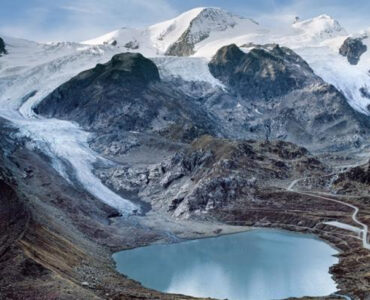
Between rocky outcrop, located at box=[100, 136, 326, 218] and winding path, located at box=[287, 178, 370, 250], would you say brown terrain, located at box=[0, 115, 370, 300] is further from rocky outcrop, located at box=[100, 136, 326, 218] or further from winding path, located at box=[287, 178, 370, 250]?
winding path, located at box=[287, 178, 370, 250]

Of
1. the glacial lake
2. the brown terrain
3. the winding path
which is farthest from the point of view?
the winding path

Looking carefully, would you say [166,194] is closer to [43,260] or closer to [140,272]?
[140,272]

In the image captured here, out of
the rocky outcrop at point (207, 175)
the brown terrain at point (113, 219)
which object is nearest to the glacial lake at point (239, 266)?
the brown terrain at point (113, 219)

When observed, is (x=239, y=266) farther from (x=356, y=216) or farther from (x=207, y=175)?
(x=207, y=175)

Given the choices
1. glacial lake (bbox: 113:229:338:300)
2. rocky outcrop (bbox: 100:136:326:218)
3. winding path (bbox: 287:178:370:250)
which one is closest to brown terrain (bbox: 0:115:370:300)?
rocky outcrop (bbox: 100:136:326:218)

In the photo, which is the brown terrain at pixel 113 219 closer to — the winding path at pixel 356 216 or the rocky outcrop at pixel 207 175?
the rocky outcrop at pixel 207 175

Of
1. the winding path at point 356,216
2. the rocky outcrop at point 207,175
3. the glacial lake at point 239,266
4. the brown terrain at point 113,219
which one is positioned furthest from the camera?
the rocky outcrop at point 207,175

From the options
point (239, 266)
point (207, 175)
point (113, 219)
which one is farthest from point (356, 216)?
point (113, 219)

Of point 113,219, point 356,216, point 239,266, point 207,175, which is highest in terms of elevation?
point 207,175
